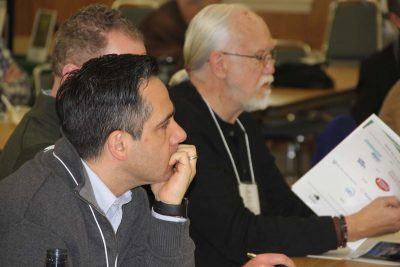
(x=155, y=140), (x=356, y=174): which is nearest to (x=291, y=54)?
(x=356, y=174)

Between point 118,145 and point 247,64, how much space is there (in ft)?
3.75

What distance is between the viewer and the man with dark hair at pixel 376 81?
4.80 meters

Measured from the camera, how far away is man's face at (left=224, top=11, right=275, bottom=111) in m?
3.04

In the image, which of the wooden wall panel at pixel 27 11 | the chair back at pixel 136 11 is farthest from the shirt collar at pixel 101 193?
the wooden wall panel at pixel 27 11

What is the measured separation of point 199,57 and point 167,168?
1.00 m

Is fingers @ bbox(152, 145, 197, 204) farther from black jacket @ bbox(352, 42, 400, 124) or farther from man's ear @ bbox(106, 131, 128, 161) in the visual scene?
black jacket @ bbox(352, 42, 400, 124)

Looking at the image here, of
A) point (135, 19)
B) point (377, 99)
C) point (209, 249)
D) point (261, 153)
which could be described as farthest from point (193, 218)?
point (135, 19)

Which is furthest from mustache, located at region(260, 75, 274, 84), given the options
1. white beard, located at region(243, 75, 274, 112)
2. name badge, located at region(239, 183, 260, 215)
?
name badge, located at region(239, 183, 260, 215)

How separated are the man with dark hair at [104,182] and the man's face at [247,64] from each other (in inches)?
35.4

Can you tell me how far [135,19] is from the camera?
7.33 meters

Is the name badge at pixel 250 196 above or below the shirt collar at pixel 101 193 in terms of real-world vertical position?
below

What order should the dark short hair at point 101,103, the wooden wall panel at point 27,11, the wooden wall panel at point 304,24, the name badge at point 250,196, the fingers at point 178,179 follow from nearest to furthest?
the dark short hair at point 101,103
the fingers at point 178,179
the name badge at point 250,196
the wooden wall panel at point 304,24
the wooden wall panel at point 27,11

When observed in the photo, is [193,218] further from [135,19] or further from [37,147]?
[135,19]

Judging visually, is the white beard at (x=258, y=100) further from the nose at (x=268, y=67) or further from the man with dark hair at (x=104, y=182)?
the man with dark hair at (x=104, y=182)
